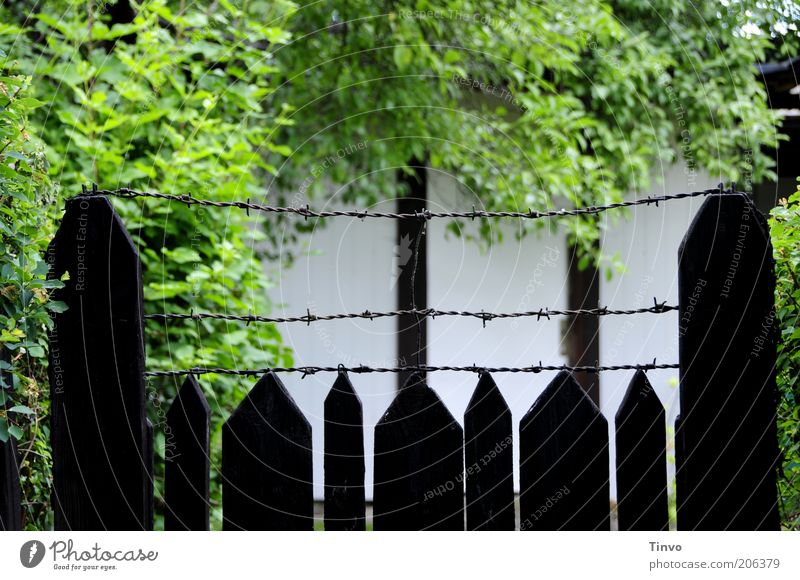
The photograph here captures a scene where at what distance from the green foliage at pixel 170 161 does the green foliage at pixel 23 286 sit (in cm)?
88

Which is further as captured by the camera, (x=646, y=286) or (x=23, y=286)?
(x=646, y=286)

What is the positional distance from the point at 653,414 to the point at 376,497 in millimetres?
584

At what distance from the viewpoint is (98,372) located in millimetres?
1632

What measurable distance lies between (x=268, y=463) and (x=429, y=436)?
33 centimetres

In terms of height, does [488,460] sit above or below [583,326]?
below

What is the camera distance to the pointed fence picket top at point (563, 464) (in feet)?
5.50

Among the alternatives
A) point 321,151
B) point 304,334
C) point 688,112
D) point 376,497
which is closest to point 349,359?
point 304,334

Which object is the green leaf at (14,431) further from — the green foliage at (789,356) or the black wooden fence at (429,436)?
the green foliage at (789,356)

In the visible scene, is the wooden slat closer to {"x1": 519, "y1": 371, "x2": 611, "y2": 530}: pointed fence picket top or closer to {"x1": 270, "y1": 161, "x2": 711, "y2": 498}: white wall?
{"x1": 519, "y1": 371, "x2": 611, "y2": 530}: pointed fence picket top

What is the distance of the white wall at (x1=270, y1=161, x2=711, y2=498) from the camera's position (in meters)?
5.06

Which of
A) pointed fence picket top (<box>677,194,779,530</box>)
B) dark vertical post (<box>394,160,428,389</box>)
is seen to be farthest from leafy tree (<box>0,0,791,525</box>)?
pointed fence picket top (<box>677,194,779,530</box>)

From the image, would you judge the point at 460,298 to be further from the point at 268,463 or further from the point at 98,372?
the point at 98,372

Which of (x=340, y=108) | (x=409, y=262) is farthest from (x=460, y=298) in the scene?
(x=340, y=108)

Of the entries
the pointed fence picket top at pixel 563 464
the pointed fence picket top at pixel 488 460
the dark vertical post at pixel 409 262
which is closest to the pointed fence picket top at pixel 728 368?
the pointed fence picket top at pixel 563 464
